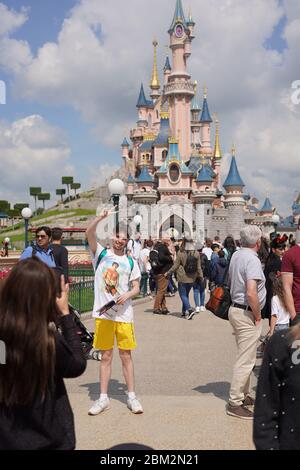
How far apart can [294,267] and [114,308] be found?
1.87 metres

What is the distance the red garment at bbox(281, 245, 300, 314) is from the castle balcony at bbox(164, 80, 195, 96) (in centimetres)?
5405

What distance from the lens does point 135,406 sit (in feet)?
17.2

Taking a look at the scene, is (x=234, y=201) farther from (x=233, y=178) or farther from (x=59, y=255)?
(x=59, y=255)

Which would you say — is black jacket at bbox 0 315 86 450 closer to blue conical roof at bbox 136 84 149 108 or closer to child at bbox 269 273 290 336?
child at bbox 269 273 290 336

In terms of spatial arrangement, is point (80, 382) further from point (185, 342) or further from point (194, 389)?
point (185, 342)

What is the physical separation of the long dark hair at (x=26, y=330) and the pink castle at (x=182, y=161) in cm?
4736

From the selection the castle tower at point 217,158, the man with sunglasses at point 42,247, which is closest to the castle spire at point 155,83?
→ the castle tower at point 217,158

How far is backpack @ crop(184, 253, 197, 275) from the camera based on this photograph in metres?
11.3

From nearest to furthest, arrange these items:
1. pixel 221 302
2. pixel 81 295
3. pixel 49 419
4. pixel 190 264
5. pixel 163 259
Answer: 1. pixel 49 419
2. pixel 221 302
3. pixel 190 264
4. pixel 81 295
5. pixel 163 259

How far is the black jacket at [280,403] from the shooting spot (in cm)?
234

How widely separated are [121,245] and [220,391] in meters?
2.14

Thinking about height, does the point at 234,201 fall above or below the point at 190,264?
above

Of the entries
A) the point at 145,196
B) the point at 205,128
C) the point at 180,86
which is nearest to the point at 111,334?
the point at 145,196

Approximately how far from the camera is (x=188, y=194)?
53.7 meters
